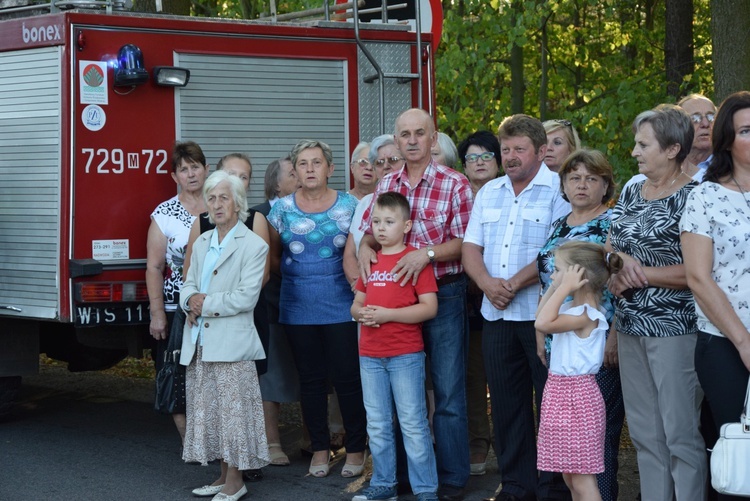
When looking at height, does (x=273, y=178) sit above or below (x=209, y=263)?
above

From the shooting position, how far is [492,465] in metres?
7.33

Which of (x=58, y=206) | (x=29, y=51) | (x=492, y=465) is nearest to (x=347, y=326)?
(x=492, y=465)

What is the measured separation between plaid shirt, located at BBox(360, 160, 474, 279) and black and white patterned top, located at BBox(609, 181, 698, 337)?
130 centimetres

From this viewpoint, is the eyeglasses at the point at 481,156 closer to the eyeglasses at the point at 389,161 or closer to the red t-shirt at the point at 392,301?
the eyeglasses at the point at 389,161

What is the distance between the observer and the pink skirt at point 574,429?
5230 millimetres

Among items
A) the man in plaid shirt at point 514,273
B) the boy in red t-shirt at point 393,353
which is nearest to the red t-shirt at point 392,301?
the boy in red t-shirt at point 393,353

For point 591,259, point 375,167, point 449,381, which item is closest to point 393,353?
point 449,381

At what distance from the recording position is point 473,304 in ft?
23.0

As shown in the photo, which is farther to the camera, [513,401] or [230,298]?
[230,298]

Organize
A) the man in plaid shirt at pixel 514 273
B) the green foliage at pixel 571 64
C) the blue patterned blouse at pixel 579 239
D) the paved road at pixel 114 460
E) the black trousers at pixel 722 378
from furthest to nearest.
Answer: the green foliage at pixel 571 64, the paved road at pixel 114 460, the man in plaid shirt at pixel 514 273, the blue patterned blouse at pixel 579 239, the black trousers at pixel 722 378

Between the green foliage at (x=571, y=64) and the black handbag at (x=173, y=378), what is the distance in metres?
7.58

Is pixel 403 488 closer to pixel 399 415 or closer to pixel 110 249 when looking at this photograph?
pixel 399 415

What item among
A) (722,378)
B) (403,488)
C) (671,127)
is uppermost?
(671,127)

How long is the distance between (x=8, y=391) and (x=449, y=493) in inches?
154
